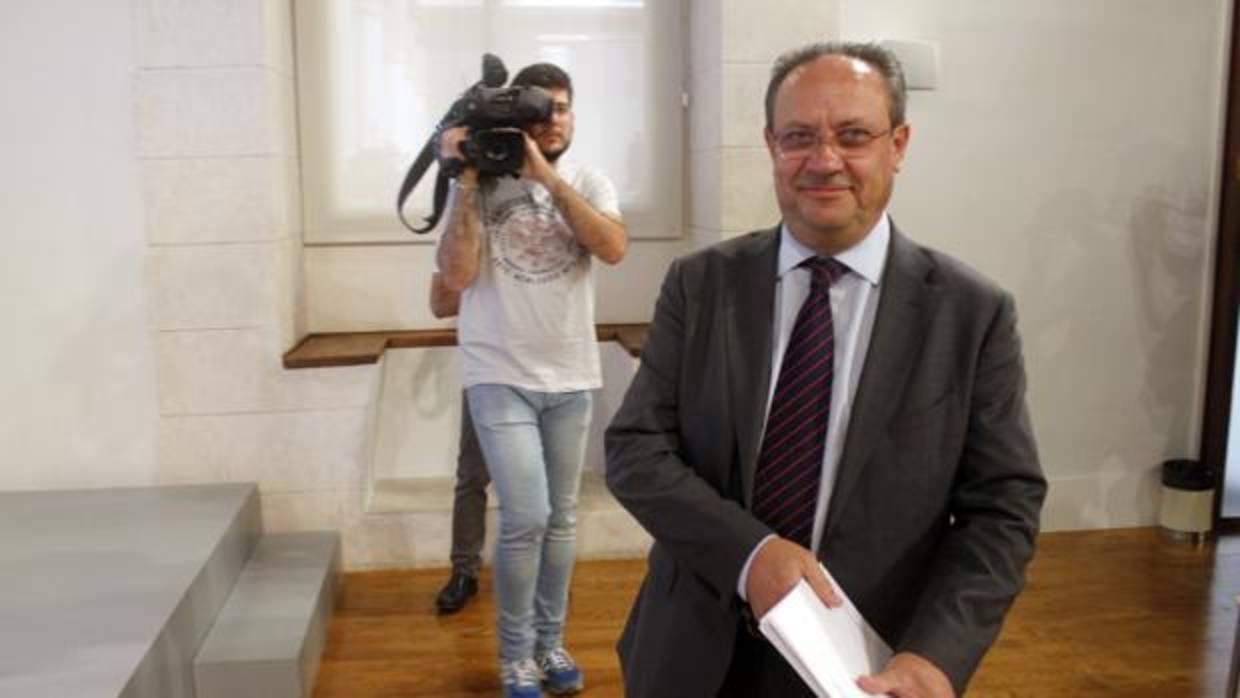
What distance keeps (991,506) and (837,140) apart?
1.39 ft

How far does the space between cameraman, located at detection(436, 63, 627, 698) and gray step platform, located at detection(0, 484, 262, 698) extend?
714mm

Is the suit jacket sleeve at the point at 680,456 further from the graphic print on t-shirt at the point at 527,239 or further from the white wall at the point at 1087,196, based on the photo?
the white wall at the point at 1087,196

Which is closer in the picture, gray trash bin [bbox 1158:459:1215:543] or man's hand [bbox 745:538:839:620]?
man's hand [bbox 745:538:839:620]

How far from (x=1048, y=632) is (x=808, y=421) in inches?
81.7

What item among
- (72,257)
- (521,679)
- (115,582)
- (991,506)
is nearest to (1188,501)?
(521,679)

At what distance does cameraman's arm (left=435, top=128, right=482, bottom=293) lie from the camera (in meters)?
2.21

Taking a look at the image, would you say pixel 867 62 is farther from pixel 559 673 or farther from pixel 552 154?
pixel 559 673

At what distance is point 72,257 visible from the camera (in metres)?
3.11

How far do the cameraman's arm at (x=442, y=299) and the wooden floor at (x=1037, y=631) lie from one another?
0.92 meters

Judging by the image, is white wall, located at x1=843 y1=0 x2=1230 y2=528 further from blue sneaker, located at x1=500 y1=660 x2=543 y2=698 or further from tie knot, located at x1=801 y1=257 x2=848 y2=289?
tie knot, located at x1=801 y1=257 x2=848 y2=289

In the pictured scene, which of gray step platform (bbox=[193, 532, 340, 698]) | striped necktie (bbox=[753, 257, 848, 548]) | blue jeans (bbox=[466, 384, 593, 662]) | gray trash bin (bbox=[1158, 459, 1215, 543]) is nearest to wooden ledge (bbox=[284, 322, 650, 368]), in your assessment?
gray step platform (bbox=[193, 532, 340, 698])

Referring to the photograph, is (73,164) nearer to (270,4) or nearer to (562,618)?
(270,4)

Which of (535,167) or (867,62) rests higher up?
(867,62)

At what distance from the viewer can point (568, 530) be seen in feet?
7.88
